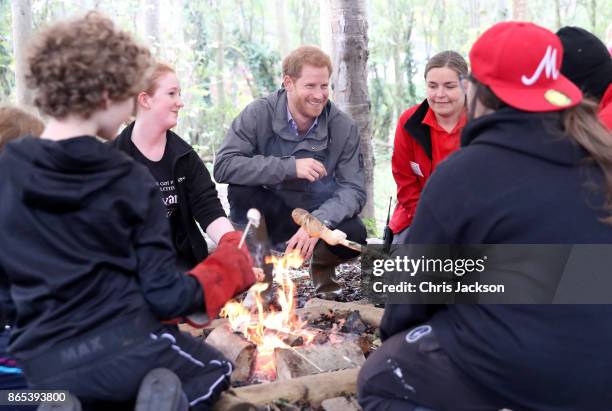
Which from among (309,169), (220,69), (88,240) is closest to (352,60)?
(309,169)

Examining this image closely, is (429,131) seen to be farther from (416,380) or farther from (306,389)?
(416,380)

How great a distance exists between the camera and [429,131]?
4.97 metres

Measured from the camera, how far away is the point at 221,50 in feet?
66.7

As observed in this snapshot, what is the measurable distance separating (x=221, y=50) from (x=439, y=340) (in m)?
18.8

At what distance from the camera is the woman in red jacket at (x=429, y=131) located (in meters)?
4.74

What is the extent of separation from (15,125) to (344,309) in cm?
223

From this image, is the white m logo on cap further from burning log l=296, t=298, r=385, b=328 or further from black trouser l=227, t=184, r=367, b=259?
black trouser l=227, t=184, r=367, b=259

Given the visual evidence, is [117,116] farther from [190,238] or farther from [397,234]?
[397,234]

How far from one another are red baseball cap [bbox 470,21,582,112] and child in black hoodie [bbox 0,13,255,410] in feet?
4.20

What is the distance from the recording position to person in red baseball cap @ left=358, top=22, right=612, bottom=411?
231 centimetres

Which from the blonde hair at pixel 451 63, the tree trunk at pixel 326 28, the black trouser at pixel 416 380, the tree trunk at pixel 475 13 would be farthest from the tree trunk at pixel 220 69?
the black trouser at pixel 416 380

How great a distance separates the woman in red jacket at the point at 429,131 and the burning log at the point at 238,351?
67.9 inches

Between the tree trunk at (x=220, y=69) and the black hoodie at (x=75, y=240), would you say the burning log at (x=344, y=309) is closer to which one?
the black hoodie at (x=75, y=240)

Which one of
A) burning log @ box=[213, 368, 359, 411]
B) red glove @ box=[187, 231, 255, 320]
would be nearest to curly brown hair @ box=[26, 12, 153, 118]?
red glove @ box=[187, 231, 255, 320]
